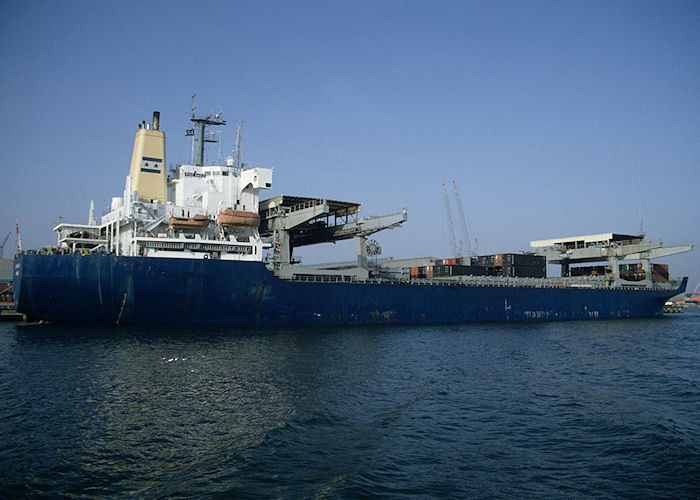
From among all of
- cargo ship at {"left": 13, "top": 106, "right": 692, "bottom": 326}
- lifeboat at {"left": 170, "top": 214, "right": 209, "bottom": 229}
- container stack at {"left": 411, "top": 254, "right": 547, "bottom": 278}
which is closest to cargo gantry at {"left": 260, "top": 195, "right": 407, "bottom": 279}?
cargo ship at {"left": 13, "top": 106, "right": 692, "bottom": 326}

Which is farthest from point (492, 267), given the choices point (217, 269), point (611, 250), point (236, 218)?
point (217, 269)

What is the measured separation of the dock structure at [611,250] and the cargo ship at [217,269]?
13.1 meters

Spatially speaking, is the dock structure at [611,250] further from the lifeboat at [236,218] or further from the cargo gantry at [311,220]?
the lifeboat at [236,218]

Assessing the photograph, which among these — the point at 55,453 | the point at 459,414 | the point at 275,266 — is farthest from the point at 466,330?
the point at 55,453

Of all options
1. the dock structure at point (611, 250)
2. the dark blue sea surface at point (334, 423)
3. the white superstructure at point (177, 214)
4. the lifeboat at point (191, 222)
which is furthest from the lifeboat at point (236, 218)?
the dock structure at point (611, 250)

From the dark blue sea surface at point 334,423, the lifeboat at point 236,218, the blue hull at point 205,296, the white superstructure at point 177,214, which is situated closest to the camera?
the dark blue sea surface at point 334,423

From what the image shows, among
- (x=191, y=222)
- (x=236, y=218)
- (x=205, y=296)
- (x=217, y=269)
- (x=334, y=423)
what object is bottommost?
(x=334, y=423)

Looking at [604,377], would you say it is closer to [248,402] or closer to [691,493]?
[691,493]

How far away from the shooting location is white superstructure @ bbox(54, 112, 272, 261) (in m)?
29.9

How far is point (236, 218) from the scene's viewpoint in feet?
105

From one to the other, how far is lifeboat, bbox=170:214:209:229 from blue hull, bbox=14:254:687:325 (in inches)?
119

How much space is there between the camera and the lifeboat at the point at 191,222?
3005 cm

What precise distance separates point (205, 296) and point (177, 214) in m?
6.08

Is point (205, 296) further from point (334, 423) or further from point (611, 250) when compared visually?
point (611, 250)
